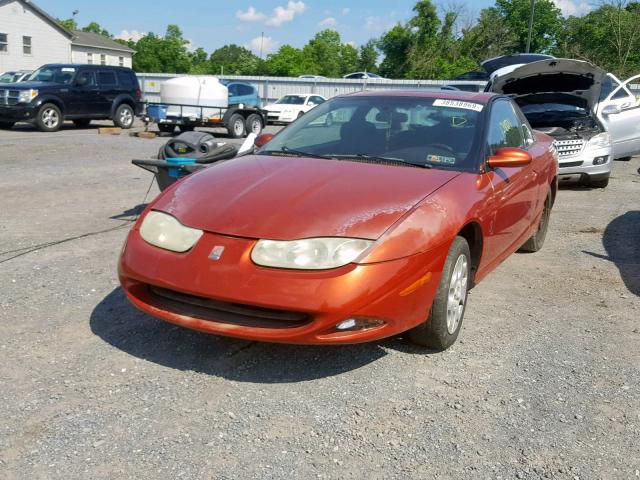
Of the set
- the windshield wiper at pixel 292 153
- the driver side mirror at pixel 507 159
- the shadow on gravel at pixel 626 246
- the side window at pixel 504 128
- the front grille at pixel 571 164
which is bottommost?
the shadow on gravel at pixel 626 246

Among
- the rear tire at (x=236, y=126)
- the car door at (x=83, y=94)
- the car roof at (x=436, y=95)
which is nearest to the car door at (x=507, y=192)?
the car roof at (x=436, y=95)

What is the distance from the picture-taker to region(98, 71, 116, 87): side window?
18641mm

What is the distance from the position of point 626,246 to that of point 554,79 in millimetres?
4279

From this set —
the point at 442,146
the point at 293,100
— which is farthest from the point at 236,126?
the point at 442,146

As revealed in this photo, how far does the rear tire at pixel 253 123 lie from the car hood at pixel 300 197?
15.0 meters

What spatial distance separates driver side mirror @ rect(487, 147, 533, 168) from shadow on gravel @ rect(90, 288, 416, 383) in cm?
127

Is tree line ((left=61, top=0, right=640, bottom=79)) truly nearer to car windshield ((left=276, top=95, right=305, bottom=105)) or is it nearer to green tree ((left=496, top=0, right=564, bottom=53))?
green tree ((left=496, top=0, right=564, bottom=53))

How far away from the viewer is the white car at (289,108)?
24.4 metres

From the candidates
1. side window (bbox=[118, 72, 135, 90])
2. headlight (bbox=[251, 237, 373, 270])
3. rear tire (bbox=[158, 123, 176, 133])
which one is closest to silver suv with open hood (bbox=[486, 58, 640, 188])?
headlight (bbox=[251, 237, 373, 270])

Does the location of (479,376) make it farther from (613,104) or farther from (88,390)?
(613,104)

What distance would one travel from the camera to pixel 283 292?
2.95 m

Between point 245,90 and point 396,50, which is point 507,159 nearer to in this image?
point 245,90

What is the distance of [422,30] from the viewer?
5425cm

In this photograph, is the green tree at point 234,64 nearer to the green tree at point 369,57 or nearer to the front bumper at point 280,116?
the green tree at point 369,57
